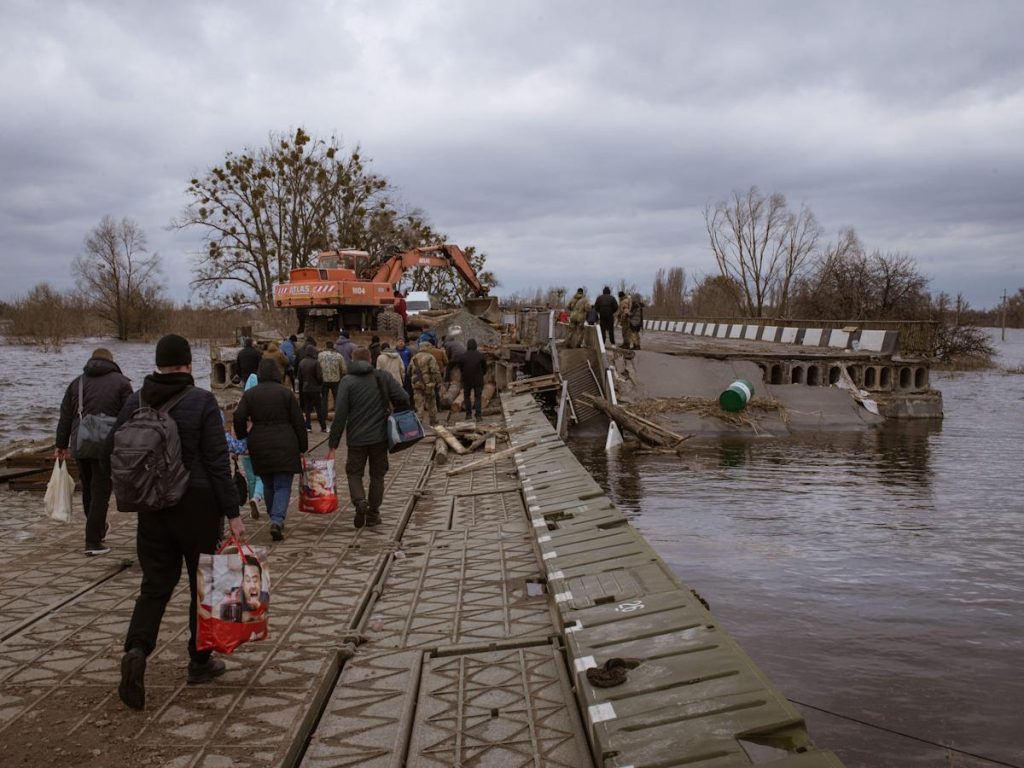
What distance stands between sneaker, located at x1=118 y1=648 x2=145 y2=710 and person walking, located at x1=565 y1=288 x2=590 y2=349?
1865 centimetres

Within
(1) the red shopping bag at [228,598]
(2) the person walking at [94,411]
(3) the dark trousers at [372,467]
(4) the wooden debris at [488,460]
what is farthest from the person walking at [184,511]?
(4) the wooden debris at [488,460]

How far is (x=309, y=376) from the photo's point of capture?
15469 mm

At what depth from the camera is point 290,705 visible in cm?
423

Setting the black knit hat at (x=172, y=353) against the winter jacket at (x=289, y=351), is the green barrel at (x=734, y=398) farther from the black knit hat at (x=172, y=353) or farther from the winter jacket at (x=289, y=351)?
the black knit hat at (x=172, y=353)

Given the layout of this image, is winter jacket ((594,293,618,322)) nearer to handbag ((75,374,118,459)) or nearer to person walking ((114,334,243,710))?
handbag ((75,374,118,459))

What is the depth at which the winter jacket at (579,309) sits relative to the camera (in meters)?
22.1

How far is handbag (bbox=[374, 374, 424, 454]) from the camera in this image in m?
8.40

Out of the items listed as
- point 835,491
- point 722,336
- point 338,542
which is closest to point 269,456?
point 338,542

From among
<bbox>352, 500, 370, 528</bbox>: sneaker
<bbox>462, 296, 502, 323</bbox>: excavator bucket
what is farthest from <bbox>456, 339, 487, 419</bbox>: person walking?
<bbox>462, 296, 502, 323</bbox>: excavator bucket

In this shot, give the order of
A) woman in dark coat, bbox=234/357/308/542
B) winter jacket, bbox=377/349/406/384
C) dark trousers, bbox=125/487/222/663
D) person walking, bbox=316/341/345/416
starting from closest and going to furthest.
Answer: dark trousers, bbox=125/487/222/663 < woman in dark coat, bbox=234/357/308/542 < person walking, bbox=316/341/345/416 < winter jacket, bbox=377/349/406/384

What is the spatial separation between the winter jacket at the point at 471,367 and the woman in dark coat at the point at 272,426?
9089 millimetres

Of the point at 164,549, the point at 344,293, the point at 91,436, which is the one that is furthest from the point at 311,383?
the point at 164,549

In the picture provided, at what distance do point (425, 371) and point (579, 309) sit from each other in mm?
7326

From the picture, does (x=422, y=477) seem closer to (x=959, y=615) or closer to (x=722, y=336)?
(x=959, y=615)
